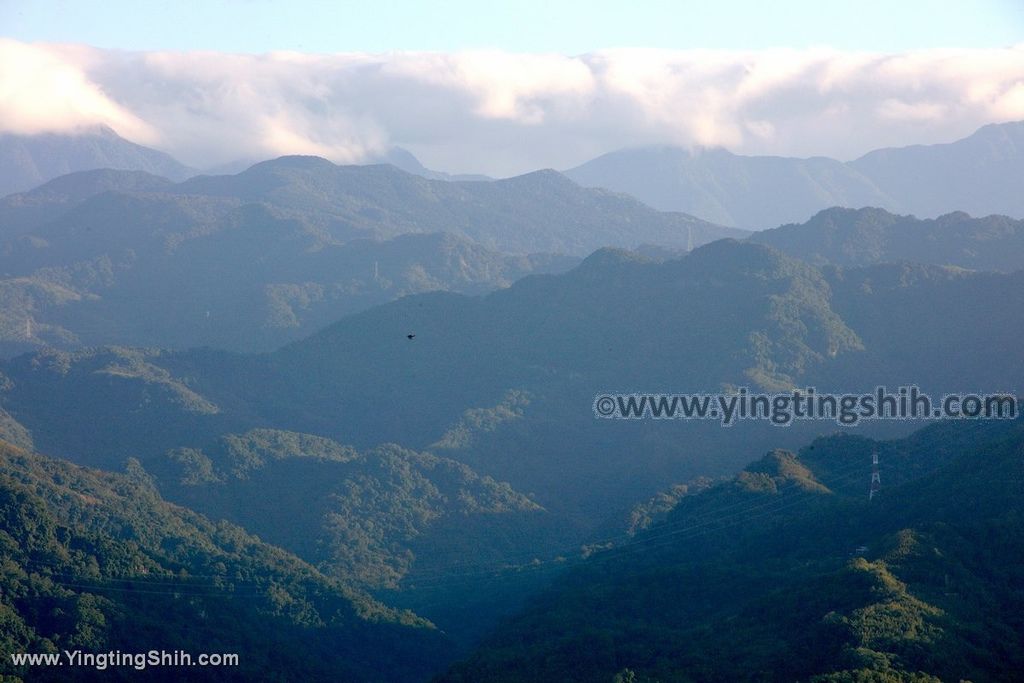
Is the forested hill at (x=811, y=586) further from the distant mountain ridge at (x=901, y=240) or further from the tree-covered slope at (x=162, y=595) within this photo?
the distant mountain ridge at (x=901, y=240)

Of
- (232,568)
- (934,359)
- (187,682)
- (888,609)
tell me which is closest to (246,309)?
(934,359)

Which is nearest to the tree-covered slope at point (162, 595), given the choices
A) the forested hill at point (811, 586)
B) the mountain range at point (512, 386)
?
the forested hill at point (811, 586)

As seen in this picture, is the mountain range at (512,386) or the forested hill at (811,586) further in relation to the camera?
the mountain range at (512,386)

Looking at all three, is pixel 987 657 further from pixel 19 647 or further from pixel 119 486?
pixel 119 486

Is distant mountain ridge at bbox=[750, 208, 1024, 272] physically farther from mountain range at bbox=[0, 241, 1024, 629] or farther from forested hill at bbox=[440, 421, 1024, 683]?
forested hill at bbox=[440, 421, 1024, 683]

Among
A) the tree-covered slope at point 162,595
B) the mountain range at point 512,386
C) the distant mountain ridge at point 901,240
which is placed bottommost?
the tree-covered slope at point 162,595

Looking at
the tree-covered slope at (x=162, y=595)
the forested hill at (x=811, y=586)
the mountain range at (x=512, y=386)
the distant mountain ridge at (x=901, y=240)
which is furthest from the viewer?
the distant mountain ridge at (x=901, y=240)

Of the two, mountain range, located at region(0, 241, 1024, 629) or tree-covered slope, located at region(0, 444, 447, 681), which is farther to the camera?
mountain range, located at region(0, 241, 1024, 629)

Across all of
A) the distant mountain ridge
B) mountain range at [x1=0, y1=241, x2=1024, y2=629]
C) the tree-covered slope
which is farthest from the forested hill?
the distant mountain ridge

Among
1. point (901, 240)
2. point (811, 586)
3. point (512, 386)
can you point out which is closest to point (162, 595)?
point (811, 586)

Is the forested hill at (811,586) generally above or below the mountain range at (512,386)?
below

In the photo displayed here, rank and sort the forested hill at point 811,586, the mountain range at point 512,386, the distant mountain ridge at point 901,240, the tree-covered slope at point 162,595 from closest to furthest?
the forested hill at point 811,586
the tree-covered slope at point 162,595
the mountain range at point 512,386
the distant mountain ridge at point 901,240
